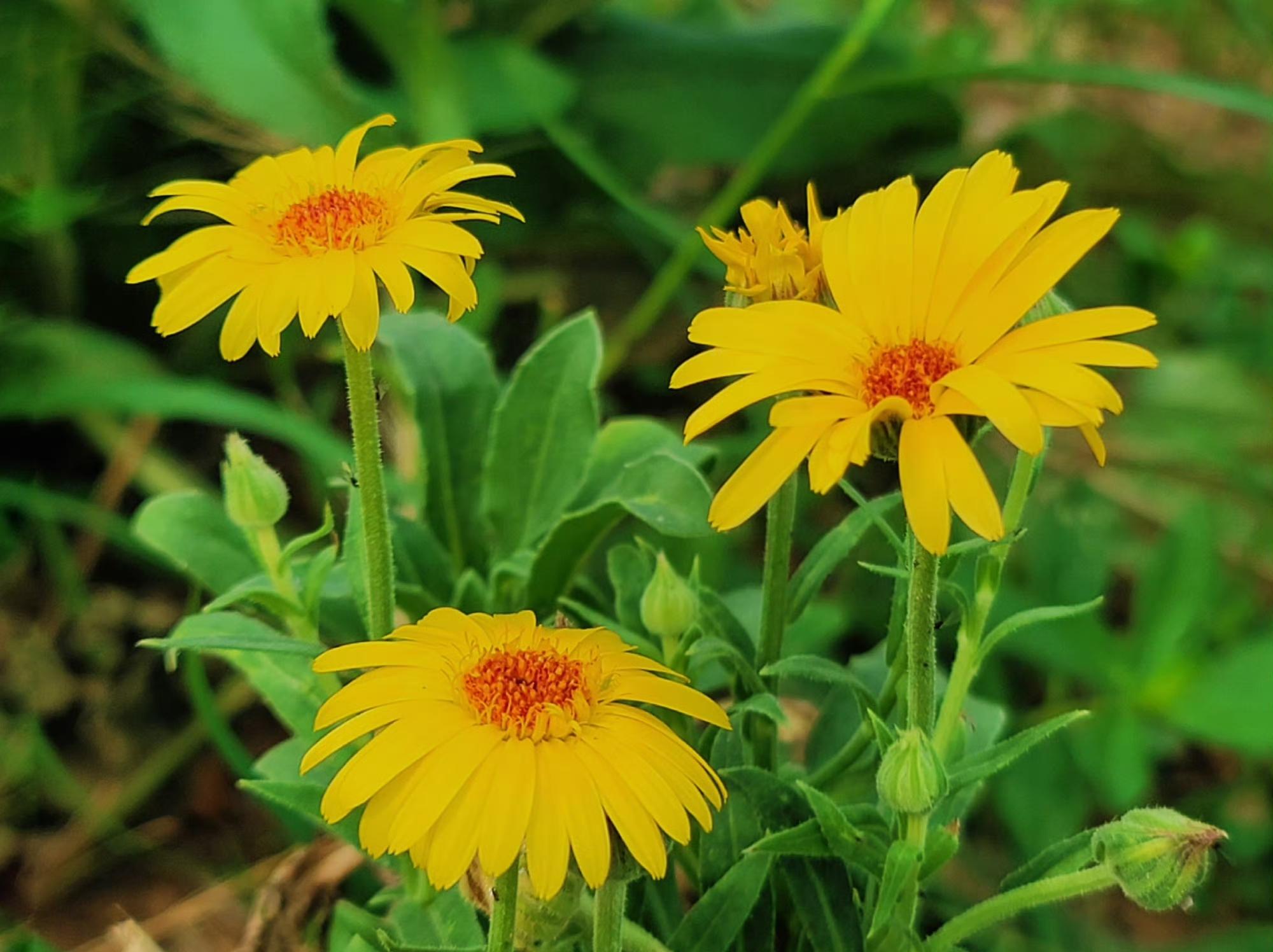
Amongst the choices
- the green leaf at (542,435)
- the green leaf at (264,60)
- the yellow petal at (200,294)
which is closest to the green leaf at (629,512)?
the green leaf at (542,435)

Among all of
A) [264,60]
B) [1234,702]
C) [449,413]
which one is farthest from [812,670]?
[264,60]

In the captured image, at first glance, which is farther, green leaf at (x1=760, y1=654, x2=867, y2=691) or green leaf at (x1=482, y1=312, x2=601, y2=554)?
green leaf at (x1=482, y1=312, x2=601, y2=554)

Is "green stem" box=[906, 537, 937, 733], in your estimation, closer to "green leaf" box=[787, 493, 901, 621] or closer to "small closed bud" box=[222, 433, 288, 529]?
"green leaf" box=[787, 493, 901, 621]

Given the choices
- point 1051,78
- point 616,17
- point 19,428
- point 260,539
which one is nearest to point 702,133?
point 616,17

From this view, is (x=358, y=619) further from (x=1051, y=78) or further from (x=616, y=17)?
(x=616, y=17)

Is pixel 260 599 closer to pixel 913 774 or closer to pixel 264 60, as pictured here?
pixel 913 774

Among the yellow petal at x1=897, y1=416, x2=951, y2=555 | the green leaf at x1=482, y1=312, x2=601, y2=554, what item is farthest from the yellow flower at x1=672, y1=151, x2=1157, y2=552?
the green leaf at x1=482, y1=312, x2=601, y2=554

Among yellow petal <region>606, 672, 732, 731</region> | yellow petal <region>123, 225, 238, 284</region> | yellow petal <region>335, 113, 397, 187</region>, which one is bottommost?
yellow petal <region>606, 672, 732, 731</region>

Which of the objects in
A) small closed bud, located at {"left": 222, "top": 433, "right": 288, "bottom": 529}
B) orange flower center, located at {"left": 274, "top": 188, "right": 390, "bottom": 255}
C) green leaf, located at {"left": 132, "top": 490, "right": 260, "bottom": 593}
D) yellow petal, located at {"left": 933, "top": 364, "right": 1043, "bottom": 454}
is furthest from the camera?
green leaf, located at {"left": 132, "top": 490, "right": 260, "bottom": 593}
